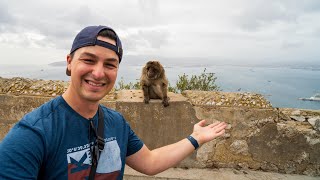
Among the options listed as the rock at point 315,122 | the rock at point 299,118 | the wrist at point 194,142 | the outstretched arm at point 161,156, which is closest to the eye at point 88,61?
the outstretched arm at point 161,156

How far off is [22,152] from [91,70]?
0.52 metres

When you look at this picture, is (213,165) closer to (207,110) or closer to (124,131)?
(207,110)

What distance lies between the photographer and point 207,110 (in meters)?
3.92

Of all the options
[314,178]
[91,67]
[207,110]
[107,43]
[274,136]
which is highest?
[107,43]

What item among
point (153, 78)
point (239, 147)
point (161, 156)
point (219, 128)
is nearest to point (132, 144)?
point (161, 156)

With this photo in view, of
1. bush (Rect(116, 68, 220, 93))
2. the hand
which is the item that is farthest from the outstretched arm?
bush (Rect(116, 68, 220, 93))

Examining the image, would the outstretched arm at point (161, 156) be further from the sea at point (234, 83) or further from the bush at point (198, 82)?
the bush at point (198, 82)

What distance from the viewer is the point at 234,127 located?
393 cm

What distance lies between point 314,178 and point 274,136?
0.77m

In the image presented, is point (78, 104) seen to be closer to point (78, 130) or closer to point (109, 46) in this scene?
point (78, 130)

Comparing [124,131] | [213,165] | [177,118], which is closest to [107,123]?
[124,131]

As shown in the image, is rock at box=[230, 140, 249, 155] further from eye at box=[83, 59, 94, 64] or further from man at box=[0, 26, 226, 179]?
eye at box=[83, 59, 94, 64]

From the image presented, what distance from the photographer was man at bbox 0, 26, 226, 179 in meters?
1.22

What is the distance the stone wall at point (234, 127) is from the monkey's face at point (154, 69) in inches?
78.0
